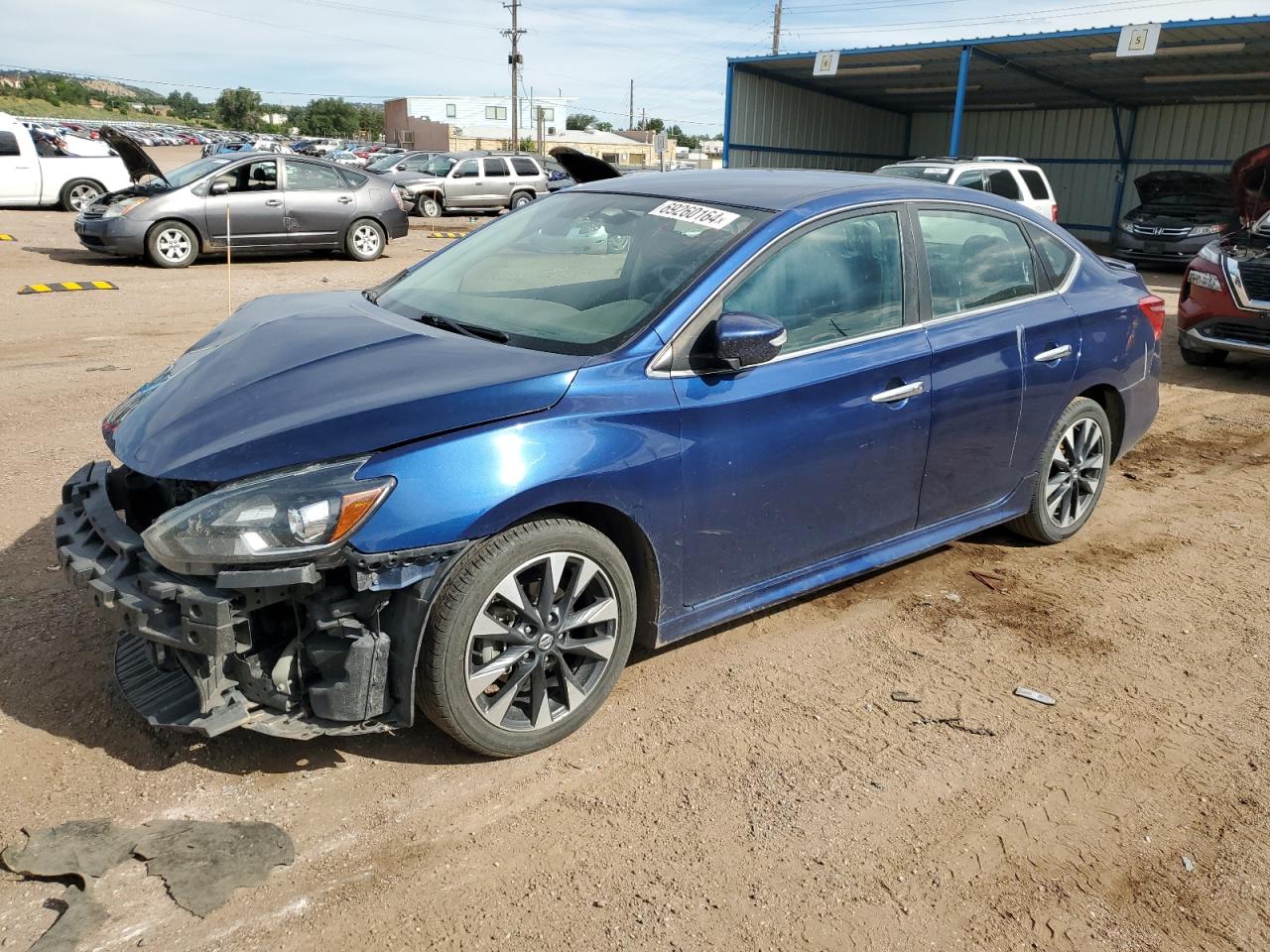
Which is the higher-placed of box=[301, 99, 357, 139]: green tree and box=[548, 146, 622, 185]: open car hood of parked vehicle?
box=[301, 99, 357, 139]: green tree

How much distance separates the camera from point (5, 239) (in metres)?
15.5

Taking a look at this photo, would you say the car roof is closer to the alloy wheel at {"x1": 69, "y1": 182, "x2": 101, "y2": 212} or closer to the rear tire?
the rear tire

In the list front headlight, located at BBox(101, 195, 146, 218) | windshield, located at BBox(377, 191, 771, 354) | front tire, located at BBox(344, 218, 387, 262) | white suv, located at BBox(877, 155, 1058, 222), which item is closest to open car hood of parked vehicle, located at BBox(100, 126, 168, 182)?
front headlight, located at BBox(101, 195, 146, 218)

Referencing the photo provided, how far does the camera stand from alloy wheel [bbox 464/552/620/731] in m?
2.93

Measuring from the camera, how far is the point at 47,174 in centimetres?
1947

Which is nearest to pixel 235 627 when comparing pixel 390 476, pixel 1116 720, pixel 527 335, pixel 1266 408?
pixel 390 476

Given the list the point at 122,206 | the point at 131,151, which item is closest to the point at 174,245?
the point at 122,206

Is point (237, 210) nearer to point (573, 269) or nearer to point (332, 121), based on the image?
point (573, 269)

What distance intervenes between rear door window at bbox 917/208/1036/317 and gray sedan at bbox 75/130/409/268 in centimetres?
1141

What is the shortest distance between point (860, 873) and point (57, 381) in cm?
684

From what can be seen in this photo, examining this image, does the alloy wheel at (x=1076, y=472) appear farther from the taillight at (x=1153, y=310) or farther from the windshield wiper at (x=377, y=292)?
the windshield wiper at (x=377, y=292)

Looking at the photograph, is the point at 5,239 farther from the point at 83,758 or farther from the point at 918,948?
the point at 918,948

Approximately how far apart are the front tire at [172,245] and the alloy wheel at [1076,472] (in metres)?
12.3

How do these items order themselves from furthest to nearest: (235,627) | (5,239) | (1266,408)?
1. (5,239)
2. (1266,408)
3. (235,627)
